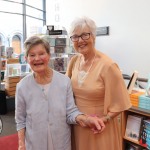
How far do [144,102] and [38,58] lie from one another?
1347mm

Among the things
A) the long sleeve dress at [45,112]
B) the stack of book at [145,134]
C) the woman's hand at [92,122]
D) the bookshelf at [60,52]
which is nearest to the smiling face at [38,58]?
the long sleeve dress at [45,112]

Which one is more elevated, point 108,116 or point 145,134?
point 108,116

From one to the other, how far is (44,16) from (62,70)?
414 centimetres

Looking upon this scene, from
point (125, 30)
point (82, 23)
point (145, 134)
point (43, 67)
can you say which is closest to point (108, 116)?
point (43, 67)

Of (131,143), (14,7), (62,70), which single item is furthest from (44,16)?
(131,143)

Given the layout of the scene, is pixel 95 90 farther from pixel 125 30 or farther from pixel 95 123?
pixel 125 30

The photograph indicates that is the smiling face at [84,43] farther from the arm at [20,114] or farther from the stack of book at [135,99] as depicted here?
the stack of book at [135,99]

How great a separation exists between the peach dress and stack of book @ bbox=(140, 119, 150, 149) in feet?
2.64

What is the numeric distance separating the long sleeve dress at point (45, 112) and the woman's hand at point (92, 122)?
43mm

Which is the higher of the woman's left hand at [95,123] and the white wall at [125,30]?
the white wall at [125,30]

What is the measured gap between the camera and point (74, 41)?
4.88 feet

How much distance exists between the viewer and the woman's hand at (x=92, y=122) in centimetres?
135

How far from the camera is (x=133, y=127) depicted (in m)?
2.39

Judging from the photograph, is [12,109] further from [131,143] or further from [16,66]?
[131,143]
